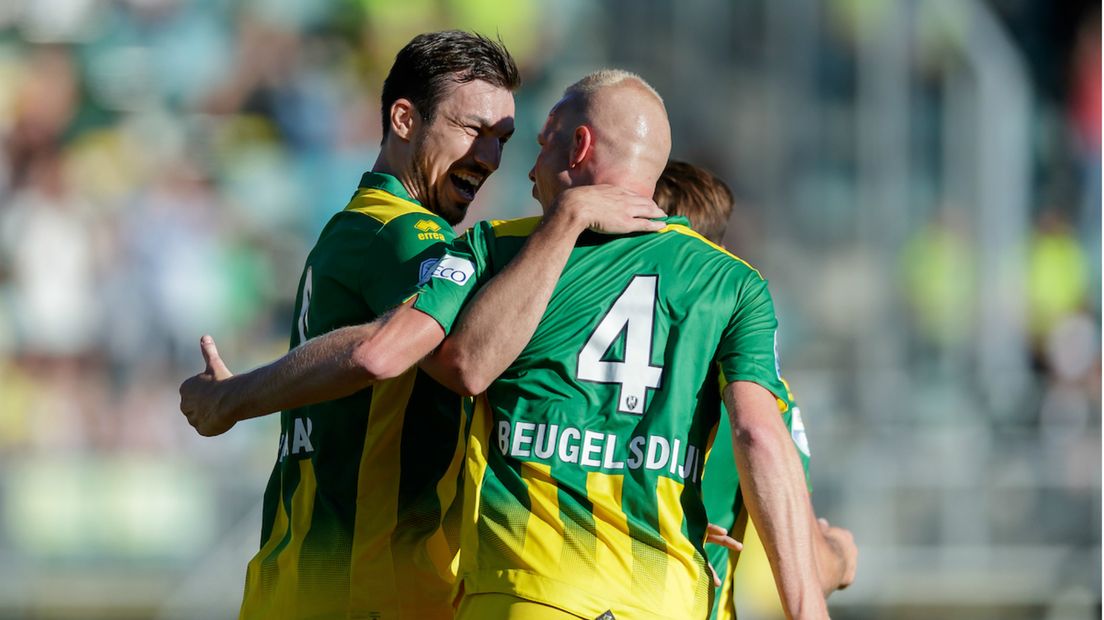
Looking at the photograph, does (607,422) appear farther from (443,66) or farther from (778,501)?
(443,66)

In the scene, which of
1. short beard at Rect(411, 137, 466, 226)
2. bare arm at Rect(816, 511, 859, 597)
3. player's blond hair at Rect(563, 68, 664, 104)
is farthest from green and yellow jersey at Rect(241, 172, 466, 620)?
bare arm at Rect(816, 511, 859, 597)

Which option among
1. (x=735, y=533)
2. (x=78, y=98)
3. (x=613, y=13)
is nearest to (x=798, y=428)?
(x=735, y=533)

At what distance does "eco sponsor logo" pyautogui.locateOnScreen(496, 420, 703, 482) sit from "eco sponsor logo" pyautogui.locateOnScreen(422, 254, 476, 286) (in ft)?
1.07

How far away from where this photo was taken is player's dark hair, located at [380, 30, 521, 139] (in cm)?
406

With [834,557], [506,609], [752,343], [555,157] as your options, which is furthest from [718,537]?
[555,157]

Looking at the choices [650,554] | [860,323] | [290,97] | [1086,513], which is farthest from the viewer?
[290,97]

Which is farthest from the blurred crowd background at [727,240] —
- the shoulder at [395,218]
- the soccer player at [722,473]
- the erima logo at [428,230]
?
the erima logo at [428,230]

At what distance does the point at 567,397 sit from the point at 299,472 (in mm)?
982

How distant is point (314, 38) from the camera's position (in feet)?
38.6

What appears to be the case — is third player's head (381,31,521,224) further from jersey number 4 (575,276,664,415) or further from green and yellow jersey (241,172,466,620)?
jersey number 4 (575,276,664,415)

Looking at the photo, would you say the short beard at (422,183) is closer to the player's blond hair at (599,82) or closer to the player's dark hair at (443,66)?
the player's dark hair at (443,66)

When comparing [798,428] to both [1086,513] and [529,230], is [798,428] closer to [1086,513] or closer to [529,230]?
[529,230]

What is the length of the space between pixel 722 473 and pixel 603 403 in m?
0.77

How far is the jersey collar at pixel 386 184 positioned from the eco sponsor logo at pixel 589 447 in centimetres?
100
